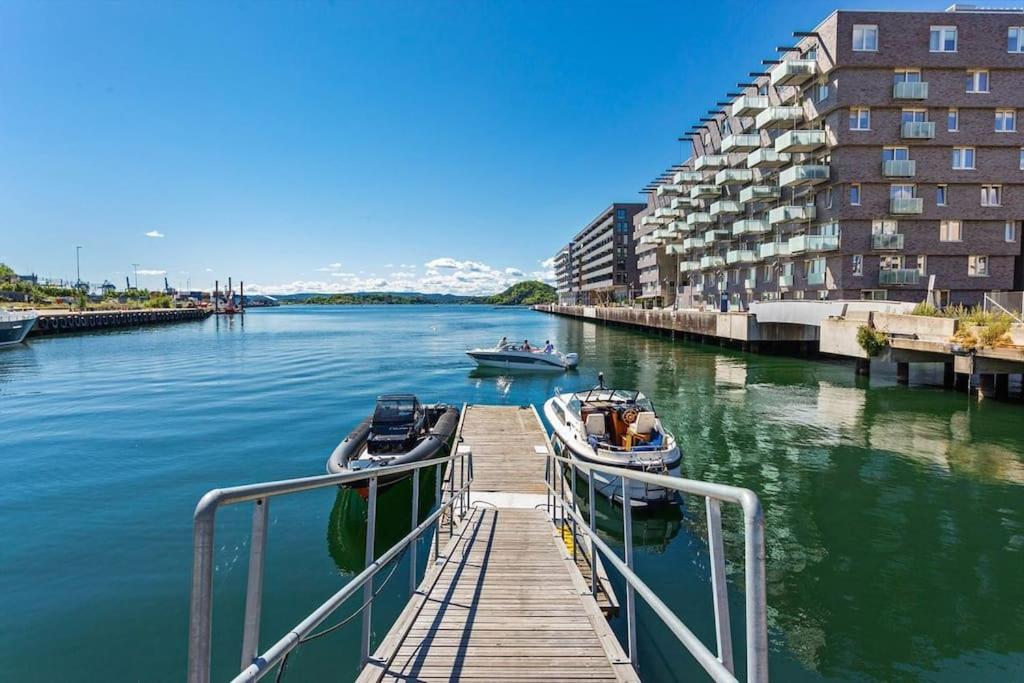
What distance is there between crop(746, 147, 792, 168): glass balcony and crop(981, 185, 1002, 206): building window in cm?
1412

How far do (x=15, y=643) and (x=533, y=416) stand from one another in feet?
49.9

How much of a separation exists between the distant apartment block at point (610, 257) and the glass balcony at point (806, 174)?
230 ft

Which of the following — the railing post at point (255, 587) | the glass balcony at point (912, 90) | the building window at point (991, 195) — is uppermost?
the glass balcony at point (912, 90)

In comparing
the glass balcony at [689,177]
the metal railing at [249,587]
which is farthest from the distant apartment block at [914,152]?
the metal railing at [249,587]

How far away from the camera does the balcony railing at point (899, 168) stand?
141 ft

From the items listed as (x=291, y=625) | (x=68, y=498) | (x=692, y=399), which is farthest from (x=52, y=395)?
(x=692, y=399)

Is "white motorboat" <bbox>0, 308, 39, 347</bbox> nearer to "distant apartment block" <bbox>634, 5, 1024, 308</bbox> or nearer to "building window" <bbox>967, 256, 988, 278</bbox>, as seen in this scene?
"distant apartment block" <bbox>634, 5, 1024, 308</bbox>

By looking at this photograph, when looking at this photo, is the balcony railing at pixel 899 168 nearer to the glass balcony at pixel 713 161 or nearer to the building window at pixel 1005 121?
the building window at pixel 1005 121

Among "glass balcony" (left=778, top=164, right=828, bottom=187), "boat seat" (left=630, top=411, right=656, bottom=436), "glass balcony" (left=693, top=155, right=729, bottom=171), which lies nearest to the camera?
"boat seat" (left=630, top=411, right=656, bottom=436)

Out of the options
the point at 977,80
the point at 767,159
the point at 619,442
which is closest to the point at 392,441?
the point at 619,442

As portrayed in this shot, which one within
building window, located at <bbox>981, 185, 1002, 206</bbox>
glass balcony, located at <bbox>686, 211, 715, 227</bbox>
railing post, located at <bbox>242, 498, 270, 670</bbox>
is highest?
glass balcony, located at <bbox>686, 211, 715, 227</bbox>

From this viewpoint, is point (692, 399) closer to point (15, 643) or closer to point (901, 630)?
point (901, 630)

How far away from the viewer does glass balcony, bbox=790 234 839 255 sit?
43.4 metres

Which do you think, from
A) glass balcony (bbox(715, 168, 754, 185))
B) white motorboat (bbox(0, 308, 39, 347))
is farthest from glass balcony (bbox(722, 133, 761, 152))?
white motorboat (bbox(0, 308, 39, 347))
